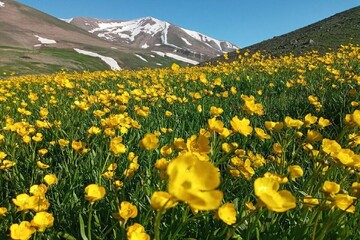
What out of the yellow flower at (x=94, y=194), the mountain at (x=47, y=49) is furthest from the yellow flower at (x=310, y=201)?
the mountain at (x=47, y=49)

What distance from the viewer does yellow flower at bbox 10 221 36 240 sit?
4.77 feet

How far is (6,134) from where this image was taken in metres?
3.60

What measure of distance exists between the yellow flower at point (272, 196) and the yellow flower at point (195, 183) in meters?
0.33

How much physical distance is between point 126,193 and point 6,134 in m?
1.83

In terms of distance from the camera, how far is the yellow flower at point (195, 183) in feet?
2.56

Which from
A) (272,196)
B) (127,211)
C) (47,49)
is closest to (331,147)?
(272,196)

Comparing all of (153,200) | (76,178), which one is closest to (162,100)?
(76,178)

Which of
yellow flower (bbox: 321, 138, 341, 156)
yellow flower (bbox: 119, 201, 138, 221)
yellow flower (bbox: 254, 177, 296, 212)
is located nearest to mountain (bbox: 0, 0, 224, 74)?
yellow flower (bbox: 119, 201, 138, 221)

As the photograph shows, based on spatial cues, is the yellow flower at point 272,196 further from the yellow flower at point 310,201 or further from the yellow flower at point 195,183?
the yellow flower at point 310,201

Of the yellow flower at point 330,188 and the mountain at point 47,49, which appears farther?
the mountain at point 47,49

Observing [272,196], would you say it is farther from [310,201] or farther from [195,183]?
[310,201]

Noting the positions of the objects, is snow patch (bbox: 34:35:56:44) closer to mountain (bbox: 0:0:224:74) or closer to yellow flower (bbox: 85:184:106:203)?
mountain (bbox: 0:0:224:74)

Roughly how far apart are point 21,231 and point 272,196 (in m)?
1.05

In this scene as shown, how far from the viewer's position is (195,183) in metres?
0.81
